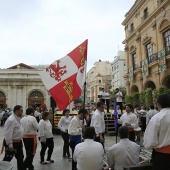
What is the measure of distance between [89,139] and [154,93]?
15590 millimetres

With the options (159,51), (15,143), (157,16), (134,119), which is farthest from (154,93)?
(15,143)

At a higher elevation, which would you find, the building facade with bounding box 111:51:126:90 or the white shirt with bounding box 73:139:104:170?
the building facade with bounding box 111:51:126:90

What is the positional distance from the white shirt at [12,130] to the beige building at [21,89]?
34.0 meters

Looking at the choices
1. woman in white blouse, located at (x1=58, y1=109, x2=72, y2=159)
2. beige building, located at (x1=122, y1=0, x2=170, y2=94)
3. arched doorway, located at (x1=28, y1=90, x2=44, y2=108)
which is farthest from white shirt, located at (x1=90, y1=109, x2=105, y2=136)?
arched doorway, located at (x1=28, y1=90, x2=44, y2=108)

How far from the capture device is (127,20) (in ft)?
99.8

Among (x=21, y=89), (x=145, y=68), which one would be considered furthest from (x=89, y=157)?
(x=21, y=89)

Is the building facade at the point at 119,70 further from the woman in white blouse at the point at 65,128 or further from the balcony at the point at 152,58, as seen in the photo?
the woman in white blouse at the point at 65,128

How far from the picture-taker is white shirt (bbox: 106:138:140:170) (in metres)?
3.69

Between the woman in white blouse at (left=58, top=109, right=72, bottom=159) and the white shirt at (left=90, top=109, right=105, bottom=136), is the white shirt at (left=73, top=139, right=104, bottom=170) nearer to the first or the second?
the white shirt at (left=90, top=109, right=105, bottom=136)

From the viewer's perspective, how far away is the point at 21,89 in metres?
38.9

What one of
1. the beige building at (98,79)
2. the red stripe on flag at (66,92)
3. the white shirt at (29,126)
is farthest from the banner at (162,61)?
the beige building at (98,79)

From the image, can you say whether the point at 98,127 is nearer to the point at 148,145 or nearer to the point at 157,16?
the point at 148,145

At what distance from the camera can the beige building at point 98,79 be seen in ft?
241

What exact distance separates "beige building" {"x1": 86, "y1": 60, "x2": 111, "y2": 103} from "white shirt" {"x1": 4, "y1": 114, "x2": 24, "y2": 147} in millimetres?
66872
